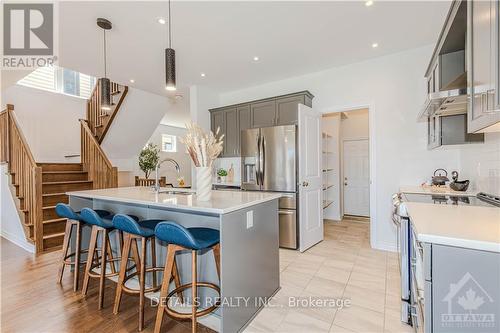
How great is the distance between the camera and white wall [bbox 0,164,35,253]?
3.97m

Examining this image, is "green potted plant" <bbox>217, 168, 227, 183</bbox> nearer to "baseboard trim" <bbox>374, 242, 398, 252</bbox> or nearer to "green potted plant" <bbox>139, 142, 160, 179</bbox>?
"baseboard trim" <bbox>374, 242, 398, 252</bbox>

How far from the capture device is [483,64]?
4.09 feet

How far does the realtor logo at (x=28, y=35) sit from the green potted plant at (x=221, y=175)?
3175mm

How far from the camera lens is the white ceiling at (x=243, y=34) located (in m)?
2.48

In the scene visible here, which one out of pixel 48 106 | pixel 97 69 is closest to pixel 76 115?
pixel 48 106

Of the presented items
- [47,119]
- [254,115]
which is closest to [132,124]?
[47,119]

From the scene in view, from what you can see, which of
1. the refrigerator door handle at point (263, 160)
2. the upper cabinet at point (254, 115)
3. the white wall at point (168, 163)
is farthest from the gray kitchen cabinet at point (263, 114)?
the white wall at point (168, 163)

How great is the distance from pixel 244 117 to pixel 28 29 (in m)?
3.22

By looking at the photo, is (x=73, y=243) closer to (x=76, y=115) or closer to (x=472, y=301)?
(x=472, y=301)

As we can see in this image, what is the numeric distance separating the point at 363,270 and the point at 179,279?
7.16 feet

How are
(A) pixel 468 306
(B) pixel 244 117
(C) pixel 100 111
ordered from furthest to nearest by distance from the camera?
1. (C) pixel 100 111
2. (B) pixel 244 117
3. (A) pixel 468 306

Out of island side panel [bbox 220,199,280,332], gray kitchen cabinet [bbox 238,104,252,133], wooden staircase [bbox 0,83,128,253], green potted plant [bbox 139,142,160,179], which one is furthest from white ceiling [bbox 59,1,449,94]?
green potted plant [bbox 139,142,160,179]

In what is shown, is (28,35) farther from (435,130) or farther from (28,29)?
(435,130)

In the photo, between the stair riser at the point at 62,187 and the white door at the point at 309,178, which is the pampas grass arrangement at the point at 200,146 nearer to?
the white door at the point at 309,178
